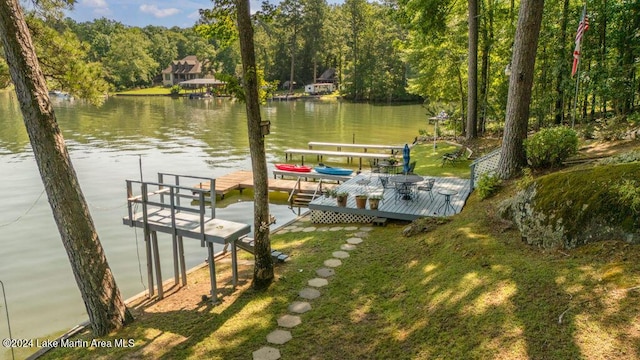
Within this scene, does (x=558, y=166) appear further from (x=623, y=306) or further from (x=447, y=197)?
(x=623, y=306)

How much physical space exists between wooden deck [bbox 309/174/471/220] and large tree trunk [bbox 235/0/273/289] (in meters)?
3.55

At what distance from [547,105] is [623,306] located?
14.4m

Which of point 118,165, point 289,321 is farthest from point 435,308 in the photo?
point 118,165

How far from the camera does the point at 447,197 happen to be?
985 cm

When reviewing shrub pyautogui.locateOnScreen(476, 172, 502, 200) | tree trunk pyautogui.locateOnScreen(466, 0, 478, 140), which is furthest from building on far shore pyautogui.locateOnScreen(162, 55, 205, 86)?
shrub pyautogui.locateOnScreen(476, 172, 502, 200)

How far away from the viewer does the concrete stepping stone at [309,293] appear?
625 cm

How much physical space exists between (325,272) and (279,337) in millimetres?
1979

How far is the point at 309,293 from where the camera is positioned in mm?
6367

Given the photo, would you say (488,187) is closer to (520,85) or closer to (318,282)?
(520,85)

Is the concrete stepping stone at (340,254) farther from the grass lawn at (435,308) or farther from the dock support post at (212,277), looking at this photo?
the dock support post at (212,277)

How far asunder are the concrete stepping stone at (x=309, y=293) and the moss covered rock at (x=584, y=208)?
10.3 ft

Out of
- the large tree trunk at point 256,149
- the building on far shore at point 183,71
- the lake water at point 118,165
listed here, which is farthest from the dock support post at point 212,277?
the building on far shore at point 183,71

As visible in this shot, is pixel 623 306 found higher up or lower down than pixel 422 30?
lower down

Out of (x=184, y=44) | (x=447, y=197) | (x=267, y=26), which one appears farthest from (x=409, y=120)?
(x=184, y=44)
